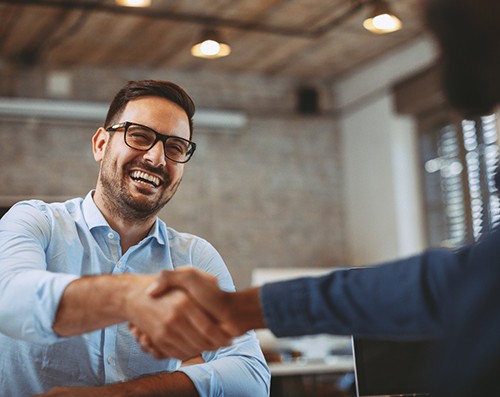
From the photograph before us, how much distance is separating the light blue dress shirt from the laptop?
0.24 m

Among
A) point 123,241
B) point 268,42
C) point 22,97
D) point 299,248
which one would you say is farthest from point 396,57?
point 123,241

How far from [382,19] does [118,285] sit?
3665 millimetres

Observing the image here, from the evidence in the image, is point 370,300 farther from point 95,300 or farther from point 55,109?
point 55,109

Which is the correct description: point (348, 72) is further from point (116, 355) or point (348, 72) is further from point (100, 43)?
point (116, 355)

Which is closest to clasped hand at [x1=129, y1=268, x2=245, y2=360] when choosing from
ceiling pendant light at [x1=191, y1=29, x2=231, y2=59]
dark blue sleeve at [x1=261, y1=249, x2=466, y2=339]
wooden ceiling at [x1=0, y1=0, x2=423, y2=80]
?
dark blue sleeve at [x1=261, y1=249, x2=466, y2=339]

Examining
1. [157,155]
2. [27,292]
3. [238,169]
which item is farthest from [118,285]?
[238,169]

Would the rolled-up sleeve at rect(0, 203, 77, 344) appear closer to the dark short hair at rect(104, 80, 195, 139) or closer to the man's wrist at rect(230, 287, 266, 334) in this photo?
the man's wrist at rect(230, 287, 266, 334)

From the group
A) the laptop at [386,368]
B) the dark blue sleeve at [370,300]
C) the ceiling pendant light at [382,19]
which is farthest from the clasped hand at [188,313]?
the ceiling pendant light at [382,19]

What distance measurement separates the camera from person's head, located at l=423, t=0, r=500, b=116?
89cm

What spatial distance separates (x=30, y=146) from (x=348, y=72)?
9.79 ft

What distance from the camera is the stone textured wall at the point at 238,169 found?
6.28 metres

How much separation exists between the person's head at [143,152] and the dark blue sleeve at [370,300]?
0.74 meters

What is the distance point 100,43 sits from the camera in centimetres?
600

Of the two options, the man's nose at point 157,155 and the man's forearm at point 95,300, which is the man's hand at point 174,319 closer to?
the man's forearm at point 95,300
